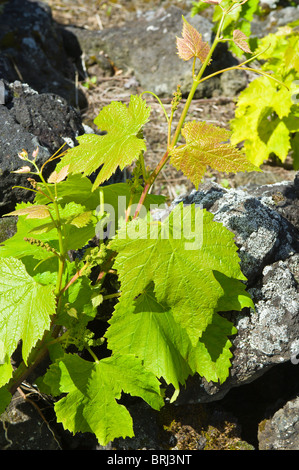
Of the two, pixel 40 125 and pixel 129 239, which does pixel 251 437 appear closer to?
pixel 129 239

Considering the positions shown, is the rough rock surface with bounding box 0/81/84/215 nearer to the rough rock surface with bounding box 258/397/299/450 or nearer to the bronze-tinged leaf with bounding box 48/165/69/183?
the bronze-tinged leaf with bounding box 48/165/69/183

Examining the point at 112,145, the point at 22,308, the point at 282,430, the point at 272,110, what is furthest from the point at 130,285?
the point at 272,110

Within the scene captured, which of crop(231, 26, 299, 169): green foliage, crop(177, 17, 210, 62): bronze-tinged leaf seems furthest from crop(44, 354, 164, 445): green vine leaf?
crop(231, 26, 299, 169): green foliage

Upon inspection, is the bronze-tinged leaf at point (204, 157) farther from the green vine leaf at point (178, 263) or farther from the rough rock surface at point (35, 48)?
the rough rock surface at point (35, 48)

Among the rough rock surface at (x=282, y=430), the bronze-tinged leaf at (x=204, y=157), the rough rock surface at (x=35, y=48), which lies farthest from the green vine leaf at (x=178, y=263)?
the rough rock surface at (x=35, y=48)

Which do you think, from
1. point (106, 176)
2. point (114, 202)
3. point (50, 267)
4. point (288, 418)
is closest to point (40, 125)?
point (114, 202)
